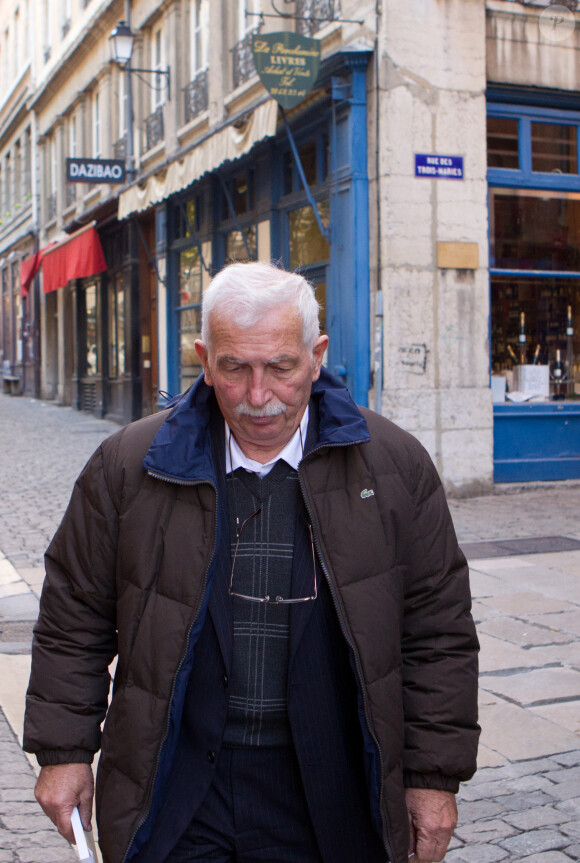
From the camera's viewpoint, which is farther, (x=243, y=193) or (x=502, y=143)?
(x=243, y=193)

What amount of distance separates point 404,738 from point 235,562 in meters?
0.52

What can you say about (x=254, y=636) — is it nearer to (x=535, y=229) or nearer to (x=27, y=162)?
(x=535, y=229)

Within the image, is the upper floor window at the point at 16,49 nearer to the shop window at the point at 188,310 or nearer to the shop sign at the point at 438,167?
the shop window at the point at 188,310

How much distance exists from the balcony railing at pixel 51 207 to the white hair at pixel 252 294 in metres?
26.8

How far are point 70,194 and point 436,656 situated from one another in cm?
2515

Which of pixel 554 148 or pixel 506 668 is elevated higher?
pixel 554 148

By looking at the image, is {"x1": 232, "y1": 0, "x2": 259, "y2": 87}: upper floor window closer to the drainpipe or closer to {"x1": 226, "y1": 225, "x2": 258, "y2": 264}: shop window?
{"x1": 226, "y1": 225, "x2": 258, "y2": 264}: shop window

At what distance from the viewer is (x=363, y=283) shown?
1070cm

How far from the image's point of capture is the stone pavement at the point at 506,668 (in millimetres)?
3537

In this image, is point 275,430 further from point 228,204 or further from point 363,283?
point 228,204

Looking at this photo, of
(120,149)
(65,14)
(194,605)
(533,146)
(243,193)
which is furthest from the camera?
(65,14)

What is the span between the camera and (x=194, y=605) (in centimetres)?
210

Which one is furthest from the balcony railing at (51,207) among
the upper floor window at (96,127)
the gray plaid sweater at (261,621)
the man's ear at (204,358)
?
the gray plaid sweater at (261,621)

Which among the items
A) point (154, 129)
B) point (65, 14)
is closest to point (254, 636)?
point (154, 129)
